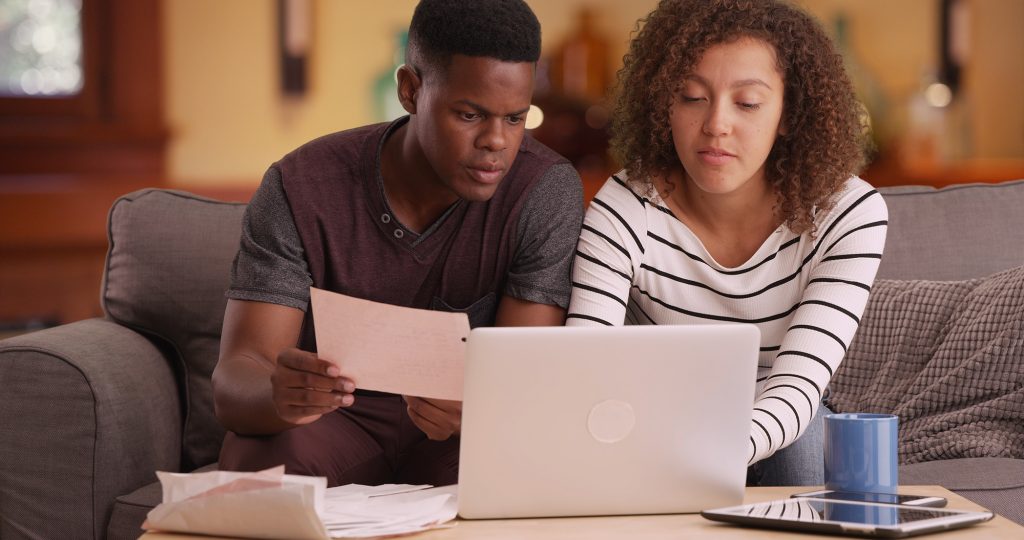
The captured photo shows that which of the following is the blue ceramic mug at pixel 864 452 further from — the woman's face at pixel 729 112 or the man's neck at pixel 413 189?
the man's neck at pixel 413 189

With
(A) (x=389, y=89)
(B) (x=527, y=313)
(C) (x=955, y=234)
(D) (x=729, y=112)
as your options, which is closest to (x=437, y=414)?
(B) (x=527, y=313)

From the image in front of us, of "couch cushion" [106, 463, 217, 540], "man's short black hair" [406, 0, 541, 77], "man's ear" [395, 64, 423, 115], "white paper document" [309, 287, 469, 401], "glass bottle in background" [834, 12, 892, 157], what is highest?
"glass bottle in background" [834, 12, 892, 157]

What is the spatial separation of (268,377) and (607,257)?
0.53 metres

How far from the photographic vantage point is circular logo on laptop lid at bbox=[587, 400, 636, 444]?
116 cm

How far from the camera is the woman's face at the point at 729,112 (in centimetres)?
162

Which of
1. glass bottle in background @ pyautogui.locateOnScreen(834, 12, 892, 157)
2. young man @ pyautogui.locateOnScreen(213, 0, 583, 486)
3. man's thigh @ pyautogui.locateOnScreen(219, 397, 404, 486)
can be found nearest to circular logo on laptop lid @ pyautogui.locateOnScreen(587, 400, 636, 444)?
young man @ pyautogui.locateOnScreen(213, 0, 583, 486)

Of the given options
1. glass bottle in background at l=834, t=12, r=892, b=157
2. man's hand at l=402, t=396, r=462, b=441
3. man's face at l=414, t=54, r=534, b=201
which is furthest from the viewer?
glass bottle in background at l=834, t=12, r=892, b=157

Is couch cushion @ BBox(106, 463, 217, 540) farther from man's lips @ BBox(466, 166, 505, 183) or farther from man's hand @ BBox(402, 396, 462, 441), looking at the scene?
man's lips @ BBox(466, 166, 505, 183)

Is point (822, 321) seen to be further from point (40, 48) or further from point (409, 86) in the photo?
point (40, 48)

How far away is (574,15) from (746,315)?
2.75m

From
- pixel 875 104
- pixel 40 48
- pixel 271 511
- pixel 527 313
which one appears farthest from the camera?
pixel 40 48

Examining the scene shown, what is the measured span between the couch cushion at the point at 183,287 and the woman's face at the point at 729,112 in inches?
35.8

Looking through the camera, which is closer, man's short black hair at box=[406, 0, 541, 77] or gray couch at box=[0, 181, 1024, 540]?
man's short black hair at box=[406, 0, 541, 77]

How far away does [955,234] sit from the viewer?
6.80ft
